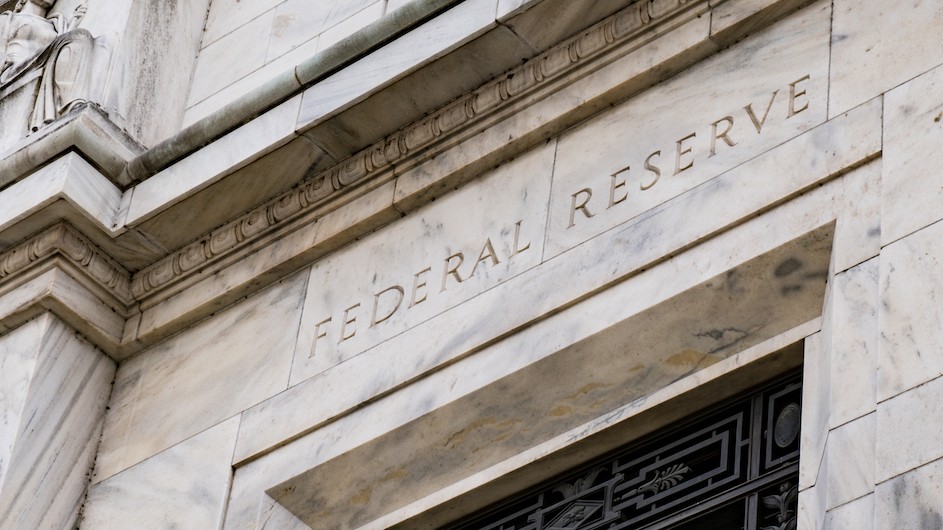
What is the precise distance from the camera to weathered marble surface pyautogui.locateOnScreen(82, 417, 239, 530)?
10.9 metres

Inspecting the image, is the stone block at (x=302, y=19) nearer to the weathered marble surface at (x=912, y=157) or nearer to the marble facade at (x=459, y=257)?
the marble facade at (x=459, y=257)

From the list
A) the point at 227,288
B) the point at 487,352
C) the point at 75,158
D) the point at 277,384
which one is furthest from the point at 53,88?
the point at 487,352

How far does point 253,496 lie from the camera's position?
10734 mm

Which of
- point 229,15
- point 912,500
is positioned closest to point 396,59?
point 229,15

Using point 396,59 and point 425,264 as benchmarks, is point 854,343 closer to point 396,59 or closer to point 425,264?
point 425,264

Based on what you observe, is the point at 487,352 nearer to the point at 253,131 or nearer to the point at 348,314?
the point at 348,314

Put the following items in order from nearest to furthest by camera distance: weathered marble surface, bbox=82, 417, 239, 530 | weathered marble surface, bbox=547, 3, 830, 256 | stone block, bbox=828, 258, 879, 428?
stone block, bbox=828, 258, 879, 428 < weathered marble surface, bbox=547, 3, 830, 256 < weathered marble surface, bbox=82, 417, 239, 530

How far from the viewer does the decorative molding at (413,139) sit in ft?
35.1

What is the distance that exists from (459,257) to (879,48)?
2.38 meters

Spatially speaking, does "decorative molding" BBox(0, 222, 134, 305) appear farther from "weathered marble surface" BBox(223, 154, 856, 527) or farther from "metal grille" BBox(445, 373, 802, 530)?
"metal grille" BBox(445, 373, 802, 530)

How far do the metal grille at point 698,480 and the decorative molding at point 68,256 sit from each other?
9.70 feet

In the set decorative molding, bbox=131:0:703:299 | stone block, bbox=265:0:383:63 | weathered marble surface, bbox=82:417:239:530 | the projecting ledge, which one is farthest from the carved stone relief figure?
the projecting ledge

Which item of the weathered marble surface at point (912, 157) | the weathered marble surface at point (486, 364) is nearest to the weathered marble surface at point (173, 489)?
the weathered marble surface at point (486, 364)

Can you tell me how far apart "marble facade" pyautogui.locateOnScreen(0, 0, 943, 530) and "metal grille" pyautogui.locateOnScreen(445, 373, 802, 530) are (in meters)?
0.12
